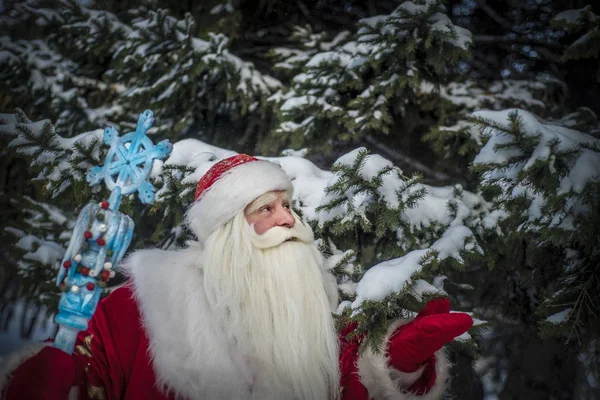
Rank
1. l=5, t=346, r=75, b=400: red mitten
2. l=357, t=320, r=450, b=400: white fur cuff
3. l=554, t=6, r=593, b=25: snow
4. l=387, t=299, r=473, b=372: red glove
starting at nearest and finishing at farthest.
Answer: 1. l=5, t=346, r=75, b=400: red mitten
2. l=387, t=299, r=473, b=372: red glove
3. l=357, t=320, r=450, b=400: white fur cuff
4. l=554, t=6, r=593, b=25: snow

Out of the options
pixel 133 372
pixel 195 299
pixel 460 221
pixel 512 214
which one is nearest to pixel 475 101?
pixel 460 221

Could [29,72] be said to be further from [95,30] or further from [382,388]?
[382,388]

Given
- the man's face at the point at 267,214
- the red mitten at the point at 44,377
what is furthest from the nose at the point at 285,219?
the red mitten at the point at 44,377

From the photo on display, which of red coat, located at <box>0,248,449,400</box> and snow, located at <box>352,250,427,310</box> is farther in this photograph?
snow, located at <box>352,250,427,310</box>

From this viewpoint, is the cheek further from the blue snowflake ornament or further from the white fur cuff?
the white fur cuff

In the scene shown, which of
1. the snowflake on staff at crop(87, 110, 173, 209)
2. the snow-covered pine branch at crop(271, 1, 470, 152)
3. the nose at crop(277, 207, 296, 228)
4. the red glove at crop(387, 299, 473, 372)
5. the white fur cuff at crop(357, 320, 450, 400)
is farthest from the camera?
the snow-covered pine branch at crop(271, 1, 470, 152)

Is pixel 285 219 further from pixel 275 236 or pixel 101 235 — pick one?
pixel 101 235

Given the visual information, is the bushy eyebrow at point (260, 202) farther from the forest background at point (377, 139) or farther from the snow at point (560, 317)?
Answer: the snow at point (560, 317)

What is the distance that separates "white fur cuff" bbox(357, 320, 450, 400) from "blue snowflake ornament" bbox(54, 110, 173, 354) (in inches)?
45.9

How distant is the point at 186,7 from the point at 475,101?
272cm

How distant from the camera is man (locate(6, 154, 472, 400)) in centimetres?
182

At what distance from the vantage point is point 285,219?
6.84 ft

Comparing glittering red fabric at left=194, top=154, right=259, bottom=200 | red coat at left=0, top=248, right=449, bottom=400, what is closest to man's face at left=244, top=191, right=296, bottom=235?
glittering red fabric at left=194, top=154, right=259, bottom=200

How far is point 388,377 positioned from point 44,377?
131cm
